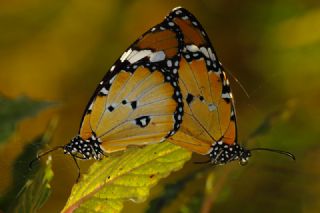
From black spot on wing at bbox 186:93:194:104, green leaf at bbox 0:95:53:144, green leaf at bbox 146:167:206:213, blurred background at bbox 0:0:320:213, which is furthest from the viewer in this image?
blurred background at bbox 0:0:320:213

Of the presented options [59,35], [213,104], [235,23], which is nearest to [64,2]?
[59,35]

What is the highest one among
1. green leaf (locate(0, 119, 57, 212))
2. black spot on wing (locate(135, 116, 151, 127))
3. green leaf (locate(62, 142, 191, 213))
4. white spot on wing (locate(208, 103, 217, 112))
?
green leaf (locate(0, 119, 57, 212))

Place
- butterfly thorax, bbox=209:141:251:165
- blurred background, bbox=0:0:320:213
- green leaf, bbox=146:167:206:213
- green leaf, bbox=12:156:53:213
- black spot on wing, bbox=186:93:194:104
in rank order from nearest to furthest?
green leaf, bbox=12:156:53:213 → green leaf, bbox=146:167:206:213 → butterfly thorax, bbox=209:141:251:165 → black spot on wing, bbox=186:93:194:104 → blurred background, bbox=0:0:320:213

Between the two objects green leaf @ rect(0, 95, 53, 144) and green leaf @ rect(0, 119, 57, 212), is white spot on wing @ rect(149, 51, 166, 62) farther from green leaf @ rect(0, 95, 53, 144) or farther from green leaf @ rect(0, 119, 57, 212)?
green leaf @ rect(0, 95, 53, 144)

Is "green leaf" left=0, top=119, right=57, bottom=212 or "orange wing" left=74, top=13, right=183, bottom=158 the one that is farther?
"orange wing" left=74, top=13, right=183, bottom=158

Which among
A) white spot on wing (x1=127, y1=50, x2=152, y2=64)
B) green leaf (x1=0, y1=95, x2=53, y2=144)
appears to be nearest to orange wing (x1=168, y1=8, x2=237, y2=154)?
white spot on wing (x1=127, y1=50, x2=152, y2=64)

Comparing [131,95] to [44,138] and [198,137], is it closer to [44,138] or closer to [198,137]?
[198,137]
